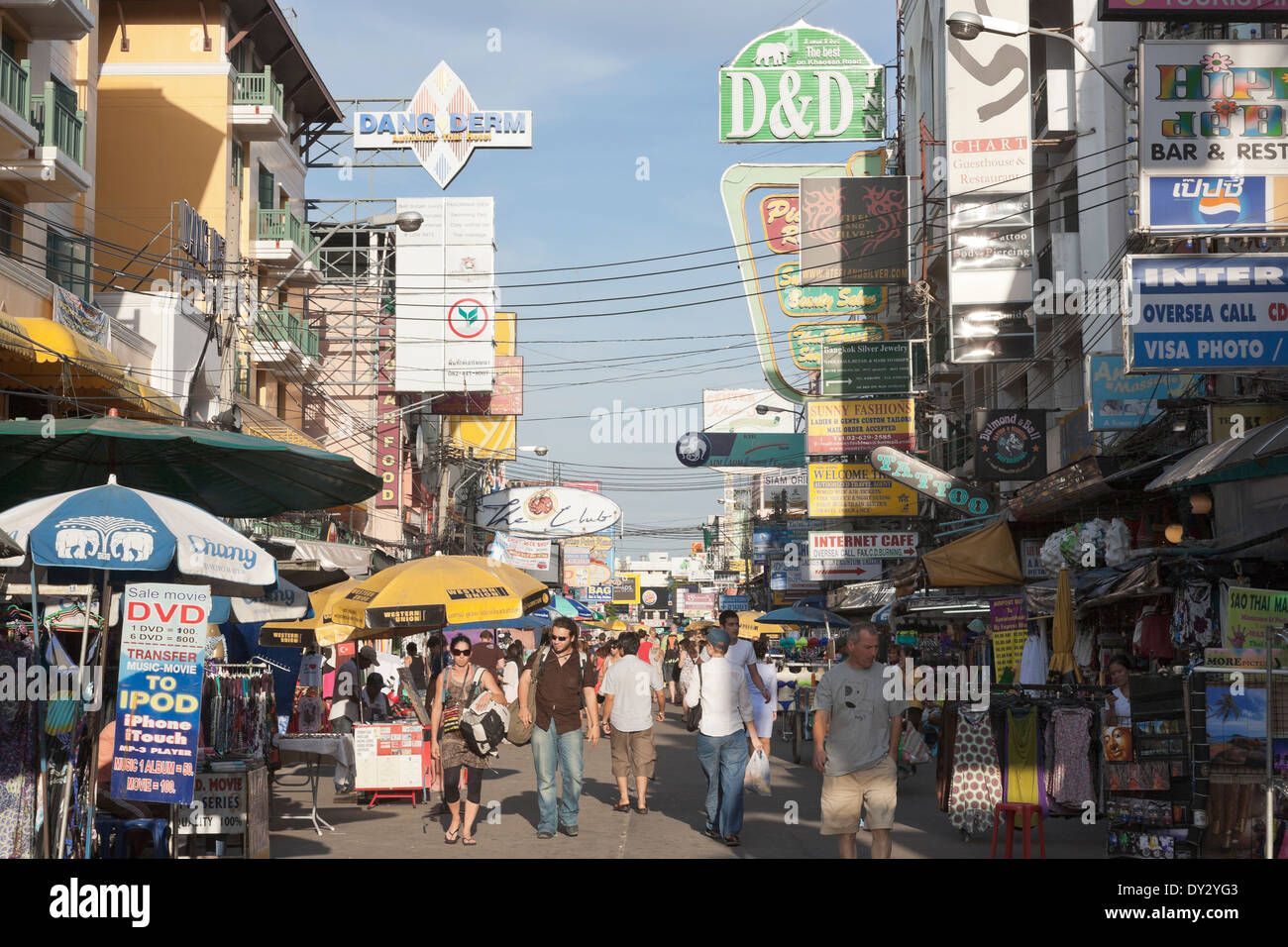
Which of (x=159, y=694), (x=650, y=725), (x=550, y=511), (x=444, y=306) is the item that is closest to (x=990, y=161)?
(x=650, y=725)

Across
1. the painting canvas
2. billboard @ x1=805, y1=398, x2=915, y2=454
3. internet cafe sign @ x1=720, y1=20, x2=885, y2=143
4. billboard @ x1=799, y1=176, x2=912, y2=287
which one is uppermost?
internet cafe sign @ x1=720, y1=20, x2=885, y2=143

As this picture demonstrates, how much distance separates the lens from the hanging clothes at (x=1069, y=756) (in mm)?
12250

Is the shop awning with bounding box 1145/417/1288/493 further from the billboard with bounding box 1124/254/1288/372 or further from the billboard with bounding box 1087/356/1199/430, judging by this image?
the billboard with bounding box 1087/356/1199/430

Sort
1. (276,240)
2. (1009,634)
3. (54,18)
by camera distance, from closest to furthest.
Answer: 1. (1009,634)
2. (54,18)
3. (276,240)

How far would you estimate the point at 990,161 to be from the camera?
27.1 meters

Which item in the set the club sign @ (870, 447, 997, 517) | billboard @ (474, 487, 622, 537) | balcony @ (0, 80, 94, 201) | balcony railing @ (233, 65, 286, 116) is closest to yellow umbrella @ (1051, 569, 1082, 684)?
the club sign @ (870, 447, 997, 517)

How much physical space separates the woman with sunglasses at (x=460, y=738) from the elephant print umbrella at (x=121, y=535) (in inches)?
149

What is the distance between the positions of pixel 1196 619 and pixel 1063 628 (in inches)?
97.5

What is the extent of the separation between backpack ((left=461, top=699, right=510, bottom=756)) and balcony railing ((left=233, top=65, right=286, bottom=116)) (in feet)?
85.6

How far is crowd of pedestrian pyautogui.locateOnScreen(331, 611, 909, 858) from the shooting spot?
9867mm

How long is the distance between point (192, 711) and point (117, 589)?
370 centimetres

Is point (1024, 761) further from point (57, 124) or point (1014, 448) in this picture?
point (57, 124)

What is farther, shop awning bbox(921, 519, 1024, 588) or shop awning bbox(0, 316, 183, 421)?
shop awning bbox(921, 519, 1024, 588)
